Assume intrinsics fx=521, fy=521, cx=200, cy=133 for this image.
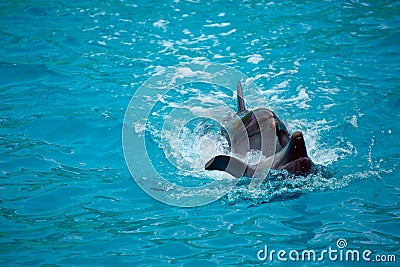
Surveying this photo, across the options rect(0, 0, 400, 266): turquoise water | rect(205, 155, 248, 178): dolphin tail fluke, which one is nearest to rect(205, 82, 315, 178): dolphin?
rect(205, 155, 248, 178): dolphin tail fluke

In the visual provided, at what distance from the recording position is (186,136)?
614 cm

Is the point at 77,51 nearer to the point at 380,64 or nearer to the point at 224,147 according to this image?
the point at 224,147

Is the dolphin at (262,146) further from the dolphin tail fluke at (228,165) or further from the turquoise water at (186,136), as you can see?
the turquoise water at (186,136)

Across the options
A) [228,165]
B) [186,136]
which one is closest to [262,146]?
[228,165]

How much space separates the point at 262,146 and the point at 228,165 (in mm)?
632

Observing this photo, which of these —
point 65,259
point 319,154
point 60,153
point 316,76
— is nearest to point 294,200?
point 319,154

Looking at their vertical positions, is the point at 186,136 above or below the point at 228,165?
below

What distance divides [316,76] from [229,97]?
126 cm

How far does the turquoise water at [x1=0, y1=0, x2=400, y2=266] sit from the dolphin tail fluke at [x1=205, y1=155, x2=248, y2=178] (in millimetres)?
249

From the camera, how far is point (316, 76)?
721cm

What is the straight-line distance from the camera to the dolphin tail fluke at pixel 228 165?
4195 millimetres

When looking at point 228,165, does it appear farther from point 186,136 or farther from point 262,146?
point 186,136

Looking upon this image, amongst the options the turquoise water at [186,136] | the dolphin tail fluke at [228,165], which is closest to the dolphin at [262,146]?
the dolphin tail fluke at [228,165]

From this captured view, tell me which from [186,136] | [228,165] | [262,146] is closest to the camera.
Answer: [228,165]
